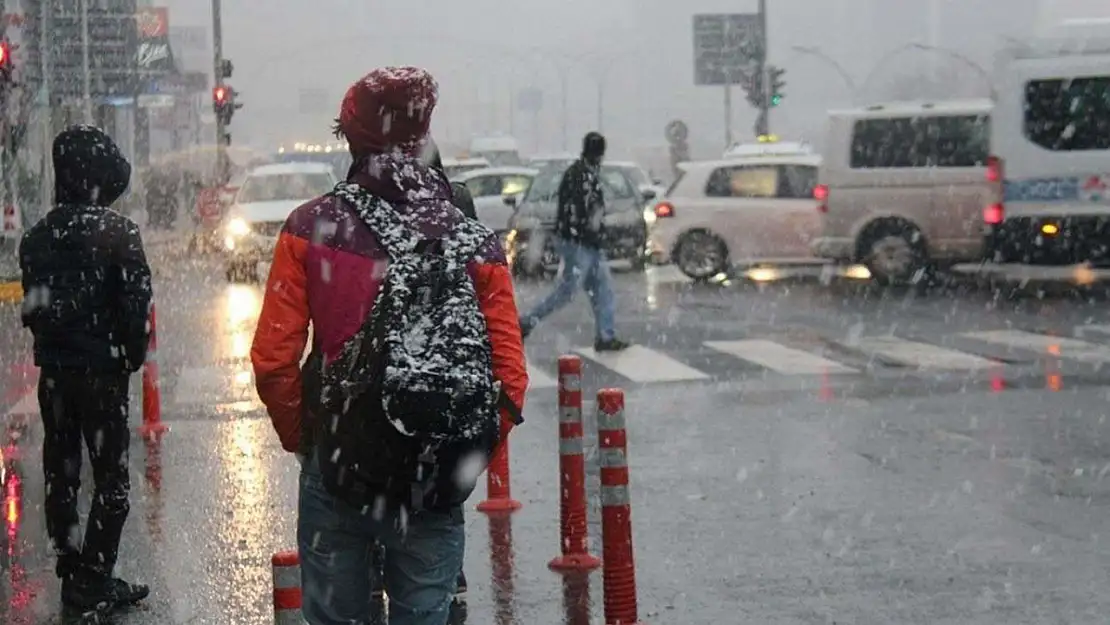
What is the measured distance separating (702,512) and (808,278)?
→ 15.0 meters

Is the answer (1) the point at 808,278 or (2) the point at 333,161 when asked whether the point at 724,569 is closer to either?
(1) the point at 808,278

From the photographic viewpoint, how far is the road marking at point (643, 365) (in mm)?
13211

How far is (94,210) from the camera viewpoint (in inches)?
253

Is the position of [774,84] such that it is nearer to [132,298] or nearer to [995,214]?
[995,214]

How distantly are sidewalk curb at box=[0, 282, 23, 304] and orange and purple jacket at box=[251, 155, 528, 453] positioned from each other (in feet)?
62.0

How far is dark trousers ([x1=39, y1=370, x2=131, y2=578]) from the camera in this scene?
21.1ft

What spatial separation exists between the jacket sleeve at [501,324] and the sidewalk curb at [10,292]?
19038 millimetres

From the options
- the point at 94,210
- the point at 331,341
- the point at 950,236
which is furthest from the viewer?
the point at 950,236

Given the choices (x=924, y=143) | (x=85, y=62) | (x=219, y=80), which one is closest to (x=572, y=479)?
(x=924, y=143)

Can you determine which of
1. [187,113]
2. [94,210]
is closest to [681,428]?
[94,210]

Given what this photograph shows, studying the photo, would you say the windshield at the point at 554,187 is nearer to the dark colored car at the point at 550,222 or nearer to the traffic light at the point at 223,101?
the dark colored car at the point at 550,222

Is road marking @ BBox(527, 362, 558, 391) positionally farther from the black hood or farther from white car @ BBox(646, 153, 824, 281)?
white car @ BBox(646, 153, 824, 281)

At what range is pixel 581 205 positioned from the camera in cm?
1407

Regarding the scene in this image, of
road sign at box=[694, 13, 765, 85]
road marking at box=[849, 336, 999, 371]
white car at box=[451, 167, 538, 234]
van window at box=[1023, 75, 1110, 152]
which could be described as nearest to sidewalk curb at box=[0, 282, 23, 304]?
white car at box=[451, 167, 538, 234]
